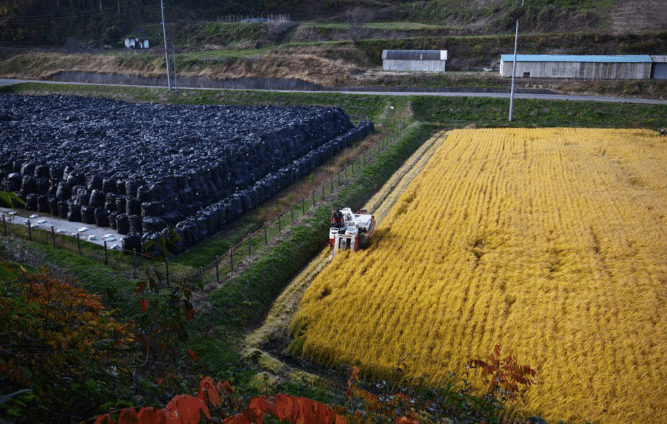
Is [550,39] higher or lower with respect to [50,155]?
higher

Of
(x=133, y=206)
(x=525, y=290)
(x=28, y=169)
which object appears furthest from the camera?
(x=28, y=169)

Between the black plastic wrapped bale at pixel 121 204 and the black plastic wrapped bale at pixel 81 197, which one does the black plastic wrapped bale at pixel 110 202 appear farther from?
the black plastic wrapped bale at pixel 81 197

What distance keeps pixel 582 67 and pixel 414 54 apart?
15466 mm

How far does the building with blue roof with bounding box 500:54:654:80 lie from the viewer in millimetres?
47250

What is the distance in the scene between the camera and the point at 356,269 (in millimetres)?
18047

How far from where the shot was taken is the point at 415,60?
5466 cm

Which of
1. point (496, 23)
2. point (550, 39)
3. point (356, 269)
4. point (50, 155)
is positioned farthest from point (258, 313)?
point (496, 23)

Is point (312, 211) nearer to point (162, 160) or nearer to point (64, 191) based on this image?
point (162, 160)

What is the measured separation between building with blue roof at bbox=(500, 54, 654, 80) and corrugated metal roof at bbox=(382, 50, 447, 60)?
688 centimetres

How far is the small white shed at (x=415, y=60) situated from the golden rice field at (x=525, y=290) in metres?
29.6

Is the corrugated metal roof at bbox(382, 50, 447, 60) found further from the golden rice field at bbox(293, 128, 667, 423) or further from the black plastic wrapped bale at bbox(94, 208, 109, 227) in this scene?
the black plastic wrapped bale at bbox(94, 208, 109, 227)

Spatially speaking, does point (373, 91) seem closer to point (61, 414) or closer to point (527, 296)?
point (527, 296)

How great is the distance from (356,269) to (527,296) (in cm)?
525

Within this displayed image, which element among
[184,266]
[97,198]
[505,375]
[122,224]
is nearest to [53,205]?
[97,198]
